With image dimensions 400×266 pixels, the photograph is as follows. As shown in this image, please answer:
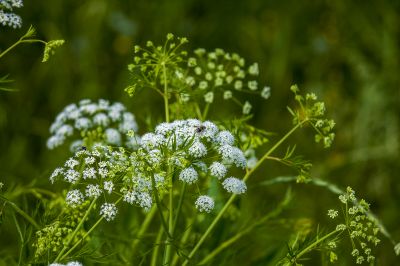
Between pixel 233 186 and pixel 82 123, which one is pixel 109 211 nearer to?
pixel 233 186

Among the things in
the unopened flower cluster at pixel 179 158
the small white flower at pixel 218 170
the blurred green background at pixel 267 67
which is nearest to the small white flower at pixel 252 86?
the unopened flower cluster at pixel 179 158

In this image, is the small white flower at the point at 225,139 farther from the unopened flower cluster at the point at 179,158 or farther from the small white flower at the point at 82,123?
the small white flower at the point at 82,123

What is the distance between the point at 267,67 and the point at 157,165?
444cm

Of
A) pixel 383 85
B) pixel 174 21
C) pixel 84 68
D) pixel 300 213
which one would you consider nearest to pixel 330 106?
pixel 383 85

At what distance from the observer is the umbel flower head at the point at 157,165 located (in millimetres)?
1954

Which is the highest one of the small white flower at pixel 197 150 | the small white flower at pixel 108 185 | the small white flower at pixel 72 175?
the small white flower at pixel 197 150

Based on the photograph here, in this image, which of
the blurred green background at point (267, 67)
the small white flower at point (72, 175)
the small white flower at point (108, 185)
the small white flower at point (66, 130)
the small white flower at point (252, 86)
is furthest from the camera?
the blurred green background at point (267, 67)

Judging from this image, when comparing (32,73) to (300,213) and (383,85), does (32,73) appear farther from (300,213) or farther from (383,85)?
(383,85)

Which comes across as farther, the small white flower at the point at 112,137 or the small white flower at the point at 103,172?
the small white flower at the point at 112,137

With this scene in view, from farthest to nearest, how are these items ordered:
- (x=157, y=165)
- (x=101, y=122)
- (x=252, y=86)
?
(x=101, y=122) < (x=252, y=86) < (x=157, y=165)

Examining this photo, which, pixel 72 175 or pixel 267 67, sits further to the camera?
pixel 267 67

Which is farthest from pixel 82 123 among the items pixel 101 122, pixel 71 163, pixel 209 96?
pixel 71 163

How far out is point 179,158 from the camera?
1.97 metres

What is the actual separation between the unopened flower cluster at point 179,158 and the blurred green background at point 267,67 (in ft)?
11.0
